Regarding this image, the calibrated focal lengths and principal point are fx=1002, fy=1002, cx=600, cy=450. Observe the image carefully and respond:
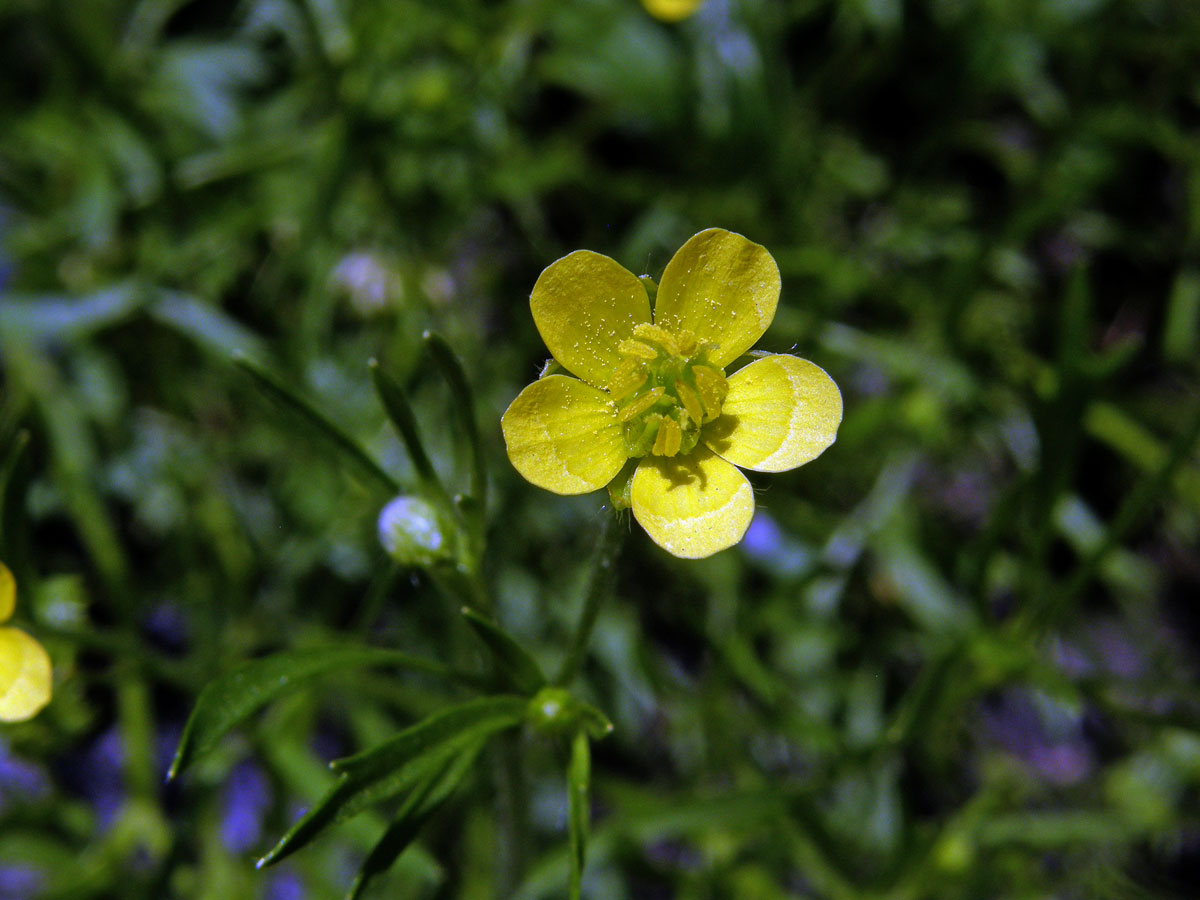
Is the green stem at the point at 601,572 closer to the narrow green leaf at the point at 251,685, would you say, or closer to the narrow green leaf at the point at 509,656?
the narrow green leaf at the point at 509,656

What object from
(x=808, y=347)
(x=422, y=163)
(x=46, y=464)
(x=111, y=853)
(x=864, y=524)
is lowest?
(x=111, y=853)

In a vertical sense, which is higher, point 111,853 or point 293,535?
point 293,535

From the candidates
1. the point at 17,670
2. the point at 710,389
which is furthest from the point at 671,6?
the point at 17,670

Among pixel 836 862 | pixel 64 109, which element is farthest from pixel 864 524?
pixel 64 109

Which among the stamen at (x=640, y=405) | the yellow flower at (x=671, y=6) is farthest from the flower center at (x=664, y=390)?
the yellow flower at (x=671, y=6)

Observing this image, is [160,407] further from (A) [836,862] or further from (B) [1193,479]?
(B) [1193,479]

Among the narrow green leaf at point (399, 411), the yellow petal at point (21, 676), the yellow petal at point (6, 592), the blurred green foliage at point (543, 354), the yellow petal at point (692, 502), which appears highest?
the narrow green leaf at point (399, 411)
